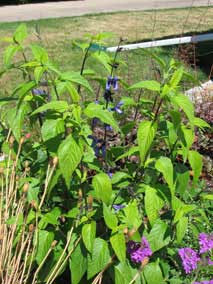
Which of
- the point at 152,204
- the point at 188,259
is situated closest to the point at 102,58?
the point at 152,204

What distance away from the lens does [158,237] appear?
8.43 feet

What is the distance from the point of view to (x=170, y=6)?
596 inches

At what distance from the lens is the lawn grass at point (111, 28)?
9.13 metres

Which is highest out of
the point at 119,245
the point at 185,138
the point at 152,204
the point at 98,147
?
the point at 185,138

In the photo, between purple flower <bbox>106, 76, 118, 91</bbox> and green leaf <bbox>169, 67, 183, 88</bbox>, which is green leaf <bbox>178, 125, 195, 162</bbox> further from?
purple flower <bbox>106, 76, 118, 91</bbox>

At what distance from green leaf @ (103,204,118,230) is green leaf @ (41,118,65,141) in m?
0.37

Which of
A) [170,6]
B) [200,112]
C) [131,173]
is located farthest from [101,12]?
[131,173]

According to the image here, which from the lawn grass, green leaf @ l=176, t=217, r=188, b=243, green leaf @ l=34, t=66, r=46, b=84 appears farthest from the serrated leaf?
the lawn grass

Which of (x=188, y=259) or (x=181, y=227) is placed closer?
(x=181, y=227)

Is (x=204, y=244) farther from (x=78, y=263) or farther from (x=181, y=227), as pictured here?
(x=78, y=263)

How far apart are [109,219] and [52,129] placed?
1.46 feet

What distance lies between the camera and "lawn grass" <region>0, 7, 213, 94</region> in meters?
9.13

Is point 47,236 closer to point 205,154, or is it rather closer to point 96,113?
point 96,113

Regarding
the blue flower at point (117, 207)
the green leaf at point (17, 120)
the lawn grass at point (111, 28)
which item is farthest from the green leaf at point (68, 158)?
the lawn grass at point (111, 28)
